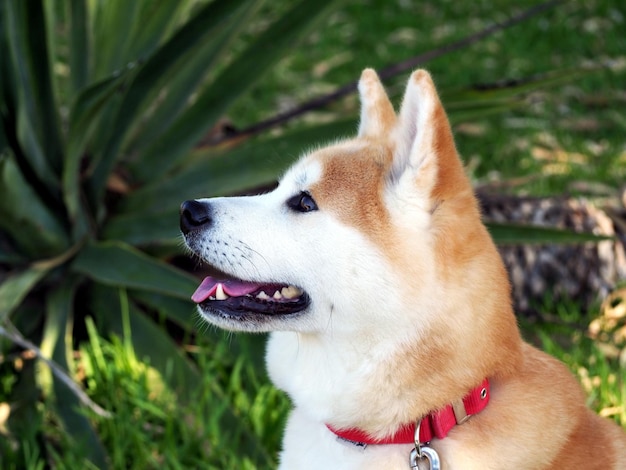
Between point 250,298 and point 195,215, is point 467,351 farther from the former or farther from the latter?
point 195,215

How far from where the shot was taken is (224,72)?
3508mm

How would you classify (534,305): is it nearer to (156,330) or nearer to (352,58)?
(156,330)

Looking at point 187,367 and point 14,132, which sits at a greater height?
point 14,132

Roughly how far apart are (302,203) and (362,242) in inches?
8.2

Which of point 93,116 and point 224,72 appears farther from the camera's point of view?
point 224,72

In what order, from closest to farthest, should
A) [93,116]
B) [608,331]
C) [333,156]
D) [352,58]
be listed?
1. [333,156]
2. [93,116]
3. [608,331]
4. [352,58]

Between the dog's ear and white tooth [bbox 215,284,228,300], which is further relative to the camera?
white tooth [bbox 215,284,228,300]

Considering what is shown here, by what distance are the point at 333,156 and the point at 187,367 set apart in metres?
1.11

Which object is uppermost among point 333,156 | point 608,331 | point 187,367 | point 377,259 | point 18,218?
point 333,156

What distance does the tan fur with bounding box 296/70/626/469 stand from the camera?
206 cm

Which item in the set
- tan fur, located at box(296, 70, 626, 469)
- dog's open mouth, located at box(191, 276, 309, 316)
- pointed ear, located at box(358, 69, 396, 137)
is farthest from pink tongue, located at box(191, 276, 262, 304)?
pointed ear, located at box(358, 69, 396, 137)

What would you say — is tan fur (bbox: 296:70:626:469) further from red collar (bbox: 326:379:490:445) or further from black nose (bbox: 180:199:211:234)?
black nose (bbox: 180:199:211:234)

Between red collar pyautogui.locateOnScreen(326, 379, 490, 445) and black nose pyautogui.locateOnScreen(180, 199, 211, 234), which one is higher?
black nose pyautogui.locateOnScreen(180, 199, 211, 234)

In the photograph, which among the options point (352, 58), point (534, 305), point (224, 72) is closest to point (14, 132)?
point (224, 72)
